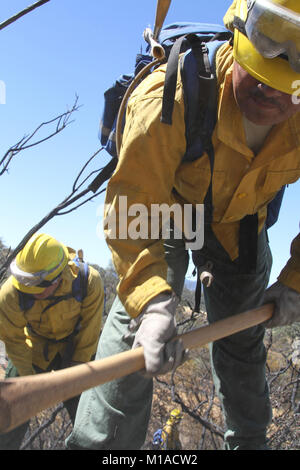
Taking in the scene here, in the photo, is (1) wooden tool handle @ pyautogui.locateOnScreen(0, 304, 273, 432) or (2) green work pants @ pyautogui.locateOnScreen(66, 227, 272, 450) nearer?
(1) wooden tool handle @ pyautogui.locateOnScreen(0, 304, 273, 432)

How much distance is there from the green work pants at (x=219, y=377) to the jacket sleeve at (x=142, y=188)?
1.36ft

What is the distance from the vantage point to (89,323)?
186 inches

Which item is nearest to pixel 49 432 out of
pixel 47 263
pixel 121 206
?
pixel 47 263

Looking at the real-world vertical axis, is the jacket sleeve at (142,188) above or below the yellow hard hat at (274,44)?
below

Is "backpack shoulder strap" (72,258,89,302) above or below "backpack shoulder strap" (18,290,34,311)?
below

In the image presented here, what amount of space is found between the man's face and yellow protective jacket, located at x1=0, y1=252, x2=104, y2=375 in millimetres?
3159

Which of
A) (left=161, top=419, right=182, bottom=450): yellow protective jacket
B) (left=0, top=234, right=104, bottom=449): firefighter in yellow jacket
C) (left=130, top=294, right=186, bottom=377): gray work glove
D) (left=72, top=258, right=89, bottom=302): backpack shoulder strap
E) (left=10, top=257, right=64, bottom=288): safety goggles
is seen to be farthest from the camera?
(left=161, top=419, right=182, bottom=450): yellow protective jacket

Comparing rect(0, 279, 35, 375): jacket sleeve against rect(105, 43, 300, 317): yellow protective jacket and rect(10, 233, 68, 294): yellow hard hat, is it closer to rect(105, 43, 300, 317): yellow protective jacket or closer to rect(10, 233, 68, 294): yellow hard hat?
rect(10, 233, 68, 294): yellow hard hat

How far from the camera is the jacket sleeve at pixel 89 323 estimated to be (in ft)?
15.3

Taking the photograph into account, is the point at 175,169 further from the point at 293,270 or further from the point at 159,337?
the point at 293,270

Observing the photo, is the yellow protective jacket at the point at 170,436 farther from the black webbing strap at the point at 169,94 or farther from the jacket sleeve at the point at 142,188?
the black webbing strap at the point at 169,94

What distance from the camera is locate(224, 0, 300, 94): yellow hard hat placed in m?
1.73

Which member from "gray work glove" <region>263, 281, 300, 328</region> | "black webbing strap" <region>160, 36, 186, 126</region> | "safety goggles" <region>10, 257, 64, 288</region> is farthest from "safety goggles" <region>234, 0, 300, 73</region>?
"safety goggles" <region>10, 257, 64, 288</region>

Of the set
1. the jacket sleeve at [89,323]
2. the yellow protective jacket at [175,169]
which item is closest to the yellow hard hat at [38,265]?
the jacket sleeve at [89,323]
